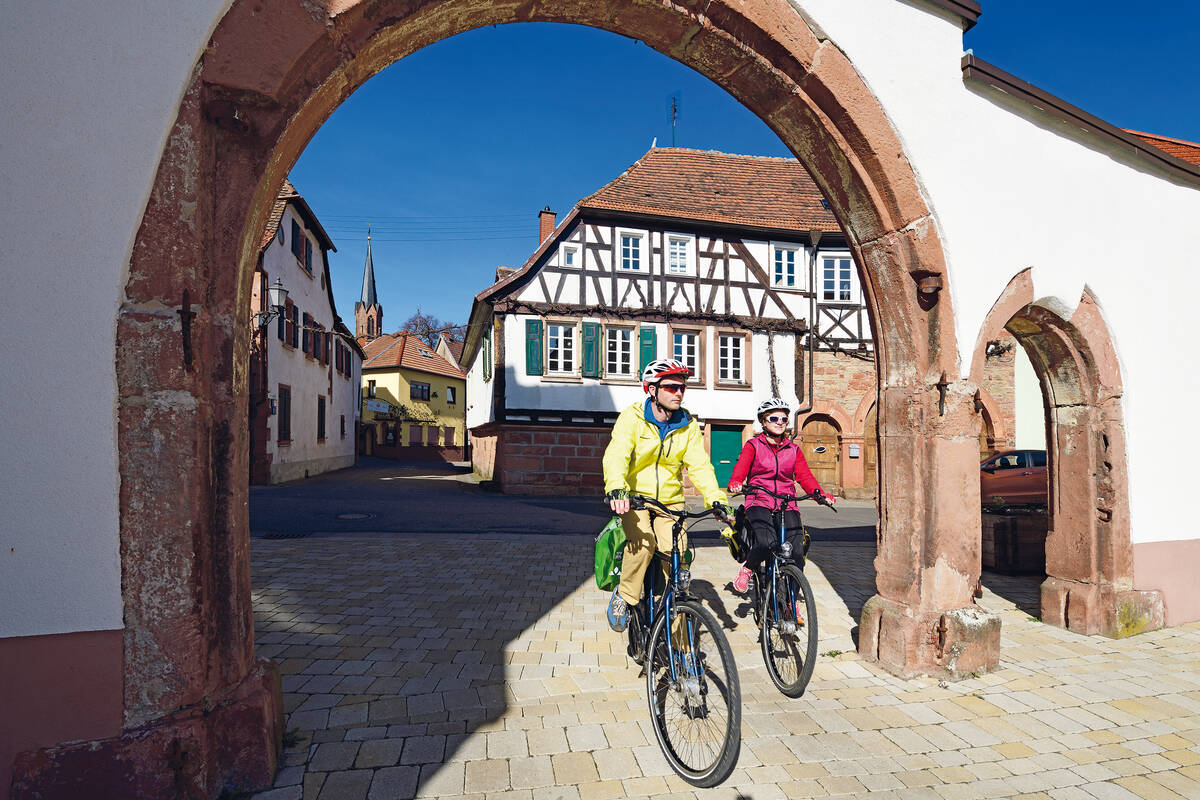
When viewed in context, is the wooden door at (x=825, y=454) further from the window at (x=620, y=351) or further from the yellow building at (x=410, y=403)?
the yellow building at (x=410, y=403)

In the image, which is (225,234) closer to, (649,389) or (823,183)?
(649,389)

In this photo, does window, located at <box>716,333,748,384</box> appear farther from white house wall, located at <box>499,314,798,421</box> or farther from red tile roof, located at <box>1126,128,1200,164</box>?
red tile roof, located at <box>1126,128,1200,164</box>

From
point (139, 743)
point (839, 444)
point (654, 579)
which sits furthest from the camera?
point (839, 444)

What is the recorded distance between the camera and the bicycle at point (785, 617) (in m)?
3.76

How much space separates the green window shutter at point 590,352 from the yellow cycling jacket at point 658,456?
13.1 metres

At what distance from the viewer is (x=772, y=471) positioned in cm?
455

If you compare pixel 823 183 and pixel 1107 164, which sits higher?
pixel 1107 164

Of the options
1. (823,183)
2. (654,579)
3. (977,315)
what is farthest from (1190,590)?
(654,579)

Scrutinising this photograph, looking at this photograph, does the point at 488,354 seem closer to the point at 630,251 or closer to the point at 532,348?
the point at 532,348

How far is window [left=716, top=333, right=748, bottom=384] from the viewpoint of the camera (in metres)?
17.7

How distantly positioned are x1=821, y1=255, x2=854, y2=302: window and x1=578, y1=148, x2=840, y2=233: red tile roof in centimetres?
89

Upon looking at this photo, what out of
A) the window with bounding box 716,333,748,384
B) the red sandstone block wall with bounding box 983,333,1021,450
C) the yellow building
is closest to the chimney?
the window with bounding box 716,333,748,384

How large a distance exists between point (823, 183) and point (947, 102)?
977mm

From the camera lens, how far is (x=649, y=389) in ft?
12.0
